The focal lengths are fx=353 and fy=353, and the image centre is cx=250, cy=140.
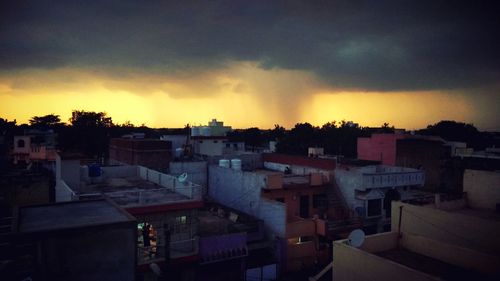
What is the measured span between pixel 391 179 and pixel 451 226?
33.3 feet

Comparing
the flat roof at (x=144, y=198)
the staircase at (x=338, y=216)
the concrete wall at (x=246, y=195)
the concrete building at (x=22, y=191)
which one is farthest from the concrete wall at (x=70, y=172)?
the staircase at (x=338, y=216)

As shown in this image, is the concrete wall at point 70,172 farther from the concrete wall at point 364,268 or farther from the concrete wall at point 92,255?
the concrete wall at point 364,268

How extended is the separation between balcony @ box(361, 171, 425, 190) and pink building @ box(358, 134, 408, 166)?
54.3 feet

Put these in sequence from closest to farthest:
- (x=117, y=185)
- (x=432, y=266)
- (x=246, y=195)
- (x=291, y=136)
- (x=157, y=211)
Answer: (x=432, y=266), (x=157, y=211), (x=117, y=185), (x=246, y=195), (x=291, y=136)

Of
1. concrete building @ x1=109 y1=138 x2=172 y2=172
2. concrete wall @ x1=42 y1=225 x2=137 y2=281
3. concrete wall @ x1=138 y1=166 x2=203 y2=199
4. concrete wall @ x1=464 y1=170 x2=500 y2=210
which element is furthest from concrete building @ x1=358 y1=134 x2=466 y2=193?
concrete wall @ x1=42 y1=225 x2=137 y2=281

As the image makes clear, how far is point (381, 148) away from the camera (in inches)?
1864

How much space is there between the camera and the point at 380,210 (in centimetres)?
2802

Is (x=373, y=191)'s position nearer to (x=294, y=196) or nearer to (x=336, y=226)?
(x=336, y=226)

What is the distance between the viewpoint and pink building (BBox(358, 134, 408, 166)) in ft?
150

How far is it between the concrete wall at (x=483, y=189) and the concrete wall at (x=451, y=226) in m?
4.95

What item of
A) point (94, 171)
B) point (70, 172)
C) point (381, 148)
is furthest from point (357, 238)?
point (381, 148)

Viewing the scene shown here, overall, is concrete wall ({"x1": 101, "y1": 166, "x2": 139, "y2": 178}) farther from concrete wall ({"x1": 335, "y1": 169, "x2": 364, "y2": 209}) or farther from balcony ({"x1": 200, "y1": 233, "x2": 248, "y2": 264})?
concrete wall ({"x1": 335, "y1": 169, "x2": 364, "y2": 209})

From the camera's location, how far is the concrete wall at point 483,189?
21.6m

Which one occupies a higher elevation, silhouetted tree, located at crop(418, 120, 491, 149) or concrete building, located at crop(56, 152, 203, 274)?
silhouetted tree, located at crop(418, 120, 491, 149)
